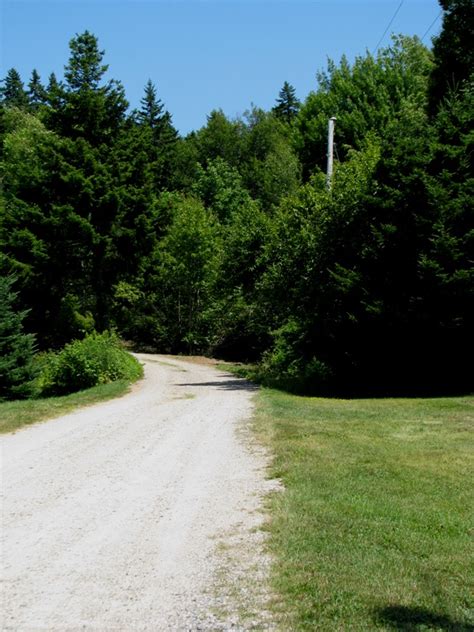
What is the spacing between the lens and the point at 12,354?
24234 millimetres

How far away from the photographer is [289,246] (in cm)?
2309

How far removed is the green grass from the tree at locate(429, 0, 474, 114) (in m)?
16.4

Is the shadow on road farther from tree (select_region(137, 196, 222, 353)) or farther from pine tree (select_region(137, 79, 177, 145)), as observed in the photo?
pine tree (select_region(137, 79, 177, 145))

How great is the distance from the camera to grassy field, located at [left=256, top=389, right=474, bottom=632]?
4.39 meters

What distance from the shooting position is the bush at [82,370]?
75.7 ft

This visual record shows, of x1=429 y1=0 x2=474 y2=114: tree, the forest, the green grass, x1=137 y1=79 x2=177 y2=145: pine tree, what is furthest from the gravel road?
x1=137 y1=79 x2=177 y2=145: pine tree

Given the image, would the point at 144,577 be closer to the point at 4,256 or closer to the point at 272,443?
the point at 272,443

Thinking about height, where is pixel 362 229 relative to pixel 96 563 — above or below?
above

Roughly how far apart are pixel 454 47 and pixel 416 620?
26.3 m

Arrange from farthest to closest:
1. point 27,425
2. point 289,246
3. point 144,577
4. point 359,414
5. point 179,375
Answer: point 179,375 < point 289,246 < point 359,414 < point 27,425 < point 144,577

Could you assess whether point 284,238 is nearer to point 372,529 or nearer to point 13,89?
point 372,529

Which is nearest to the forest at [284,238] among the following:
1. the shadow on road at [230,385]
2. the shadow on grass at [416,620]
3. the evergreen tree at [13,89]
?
the shadow on road at [230,385]

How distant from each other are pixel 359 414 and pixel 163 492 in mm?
7899

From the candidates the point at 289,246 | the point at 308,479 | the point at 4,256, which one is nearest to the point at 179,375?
the point at 289,246
